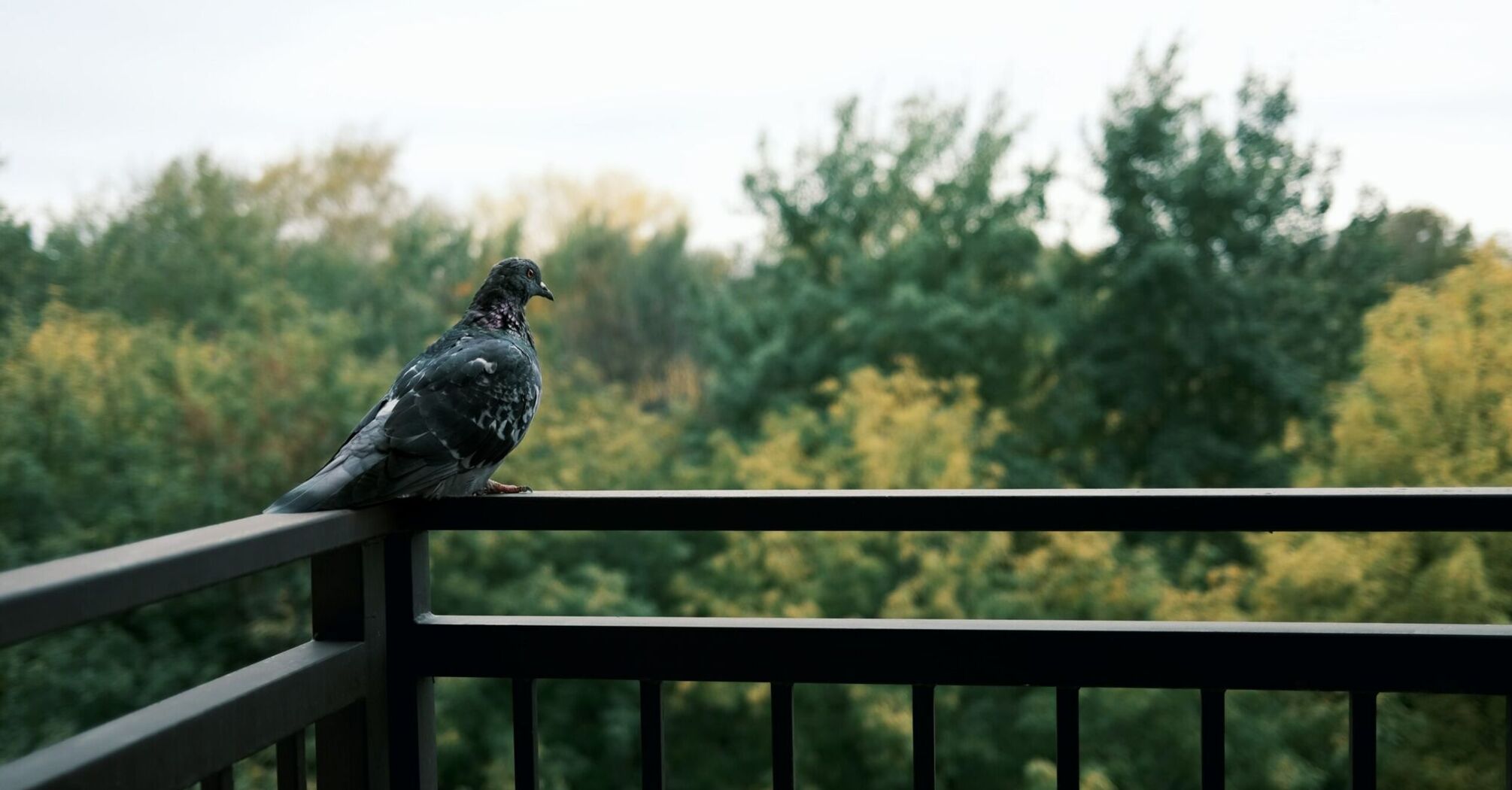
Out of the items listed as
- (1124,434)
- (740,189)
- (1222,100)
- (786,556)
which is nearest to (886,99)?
(740,189)

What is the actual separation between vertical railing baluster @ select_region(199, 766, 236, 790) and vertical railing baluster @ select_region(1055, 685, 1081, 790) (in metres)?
0.78

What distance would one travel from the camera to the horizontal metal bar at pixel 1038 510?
1220 mm

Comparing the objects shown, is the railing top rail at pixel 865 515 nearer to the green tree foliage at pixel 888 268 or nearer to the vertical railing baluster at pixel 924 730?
the vertical railing baluster at pixel 924 730

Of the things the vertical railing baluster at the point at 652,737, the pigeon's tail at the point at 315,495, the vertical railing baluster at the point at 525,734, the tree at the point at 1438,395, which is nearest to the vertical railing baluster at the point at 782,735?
the vertical railing baluster at the point at 652,737

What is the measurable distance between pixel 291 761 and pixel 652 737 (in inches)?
14.3

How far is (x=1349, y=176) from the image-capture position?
16078 mm

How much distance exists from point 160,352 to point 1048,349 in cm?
1054

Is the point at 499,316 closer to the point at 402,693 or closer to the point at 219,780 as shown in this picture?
the point at 402,693

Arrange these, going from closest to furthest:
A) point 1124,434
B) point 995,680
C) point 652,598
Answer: point 995,680 → point 652,598 → point 1124,434

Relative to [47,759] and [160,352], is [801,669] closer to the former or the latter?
[47,759]

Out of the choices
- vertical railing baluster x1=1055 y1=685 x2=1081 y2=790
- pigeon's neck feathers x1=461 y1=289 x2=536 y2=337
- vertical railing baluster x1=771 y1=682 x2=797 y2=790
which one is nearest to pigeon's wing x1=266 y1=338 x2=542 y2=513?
pigeon's neck feathers x1=461 y1=289 x2=536 y2=337

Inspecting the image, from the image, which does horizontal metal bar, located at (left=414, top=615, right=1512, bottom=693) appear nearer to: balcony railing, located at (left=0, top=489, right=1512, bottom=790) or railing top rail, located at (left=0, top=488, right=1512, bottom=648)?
balcony railing, located at (left=0, top=489, right=1512, bottom=790)

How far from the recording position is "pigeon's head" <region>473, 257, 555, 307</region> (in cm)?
233

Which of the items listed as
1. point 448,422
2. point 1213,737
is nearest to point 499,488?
point 448,422
